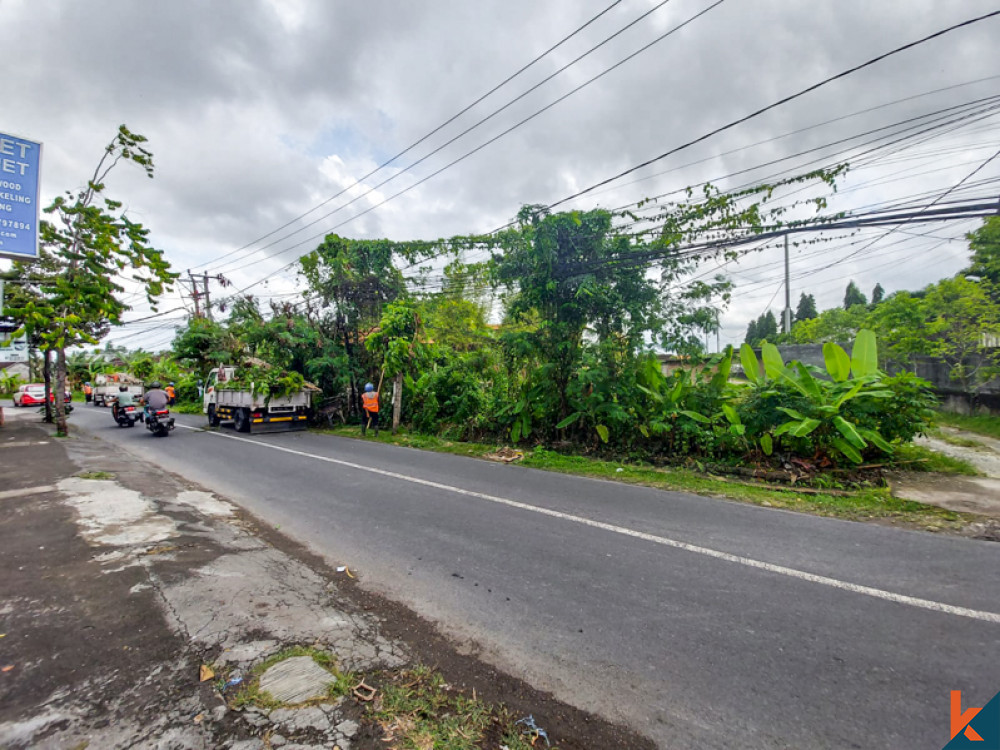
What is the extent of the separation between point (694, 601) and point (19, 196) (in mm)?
9671

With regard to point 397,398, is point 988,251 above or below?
above

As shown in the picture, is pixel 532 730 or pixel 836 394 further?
pixel 836 394

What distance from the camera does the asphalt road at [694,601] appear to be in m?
2.20

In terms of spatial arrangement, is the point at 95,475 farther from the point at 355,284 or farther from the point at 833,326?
the point at 833,326

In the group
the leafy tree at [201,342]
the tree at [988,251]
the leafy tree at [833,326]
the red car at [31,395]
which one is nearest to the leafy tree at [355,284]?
the leafy tree at [201,342]

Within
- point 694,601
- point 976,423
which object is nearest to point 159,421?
point 694,601

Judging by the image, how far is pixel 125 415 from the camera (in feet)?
52.6

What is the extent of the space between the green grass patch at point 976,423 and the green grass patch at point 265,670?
50.9 feet

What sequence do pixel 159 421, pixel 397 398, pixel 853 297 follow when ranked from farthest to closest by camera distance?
pixel 853 297, pixel 397 398, pixel 159 421

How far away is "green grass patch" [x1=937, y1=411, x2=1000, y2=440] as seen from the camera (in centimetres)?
1153

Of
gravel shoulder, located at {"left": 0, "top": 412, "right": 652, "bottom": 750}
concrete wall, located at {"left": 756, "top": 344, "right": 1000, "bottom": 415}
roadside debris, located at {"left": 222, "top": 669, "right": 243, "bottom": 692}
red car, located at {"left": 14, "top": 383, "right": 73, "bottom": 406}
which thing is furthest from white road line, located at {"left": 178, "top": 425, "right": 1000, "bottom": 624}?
red car, located at {"left": 14, "top": 383, "right": 73, "bottom": 406}

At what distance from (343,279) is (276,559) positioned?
1293 cm

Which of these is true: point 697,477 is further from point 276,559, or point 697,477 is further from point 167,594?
point 167,594

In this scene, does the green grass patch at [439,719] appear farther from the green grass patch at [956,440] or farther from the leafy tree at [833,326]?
the leafy tree at [833,326]
